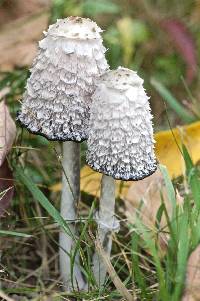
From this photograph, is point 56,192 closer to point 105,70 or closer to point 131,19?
point 105,70

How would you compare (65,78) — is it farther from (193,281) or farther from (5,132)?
(193,281)

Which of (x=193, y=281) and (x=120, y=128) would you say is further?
(x=120, y=128)

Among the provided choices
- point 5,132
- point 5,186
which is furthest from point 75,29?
point 5,186

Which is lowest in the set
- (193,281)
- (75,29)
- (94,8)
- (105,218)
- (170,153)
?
(193,281)

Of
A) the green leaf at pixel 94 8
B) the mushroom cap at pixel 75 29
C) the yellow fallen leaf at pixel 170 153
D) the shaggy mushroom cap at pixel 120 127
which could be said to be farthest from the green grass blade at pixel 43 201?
the green leaf at pixel 94 8

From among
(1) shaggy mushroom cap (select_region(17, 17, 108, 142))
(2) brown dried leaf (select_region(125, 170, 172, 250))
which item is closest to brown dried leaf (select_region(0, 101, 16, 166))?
(1) shaggy mushroom cap (select_region(17, 17, 108, 142))

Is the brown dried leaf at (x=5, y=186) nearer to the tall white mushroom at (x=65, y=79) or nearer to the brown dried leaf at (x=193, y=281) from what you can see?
the tall white mushroom at (x=65, y=79)

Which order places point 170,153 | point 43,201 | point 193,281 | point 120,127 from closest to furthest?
point 193,281, point 120,127, point 43,201, point 170,153
